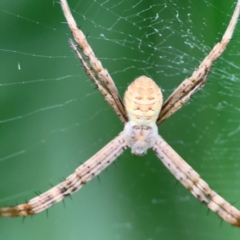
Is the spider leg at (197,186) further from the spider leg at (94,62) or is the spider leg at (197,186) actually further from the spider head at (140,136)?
the spider leg at (94,62)

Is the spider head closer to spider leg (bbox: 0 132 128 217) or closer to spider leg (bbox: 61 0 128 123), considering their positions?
spider leg (bbox: 0 132 128 217)

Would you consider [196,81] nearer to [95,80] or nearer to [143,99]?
[143,99]

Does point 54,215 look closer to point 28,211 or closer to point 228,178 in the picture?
point 28,211

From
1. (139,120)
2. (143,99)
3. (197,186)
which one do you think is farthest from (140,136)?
(197,186)

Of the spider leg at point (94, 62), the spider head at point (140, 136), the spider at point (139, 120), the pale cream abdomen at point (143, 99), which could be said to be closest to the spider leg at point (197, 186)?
the spider at point (139, 120)

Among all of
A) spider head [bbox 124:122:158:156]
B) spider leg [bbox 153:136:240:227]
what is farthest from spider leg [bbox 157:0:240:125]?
spider leg [bbox 153:136:240:227]

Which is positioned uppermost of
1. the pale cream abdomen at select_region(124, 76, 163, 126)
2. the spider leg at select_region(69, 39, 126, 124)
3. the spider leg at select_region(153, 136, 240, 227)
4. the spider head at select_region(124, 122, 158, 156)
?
the spider leg at select_region(69, 39, 126, 124)

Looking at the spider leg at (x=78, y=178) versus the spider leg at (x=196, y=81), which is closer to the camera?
the spider leg at (x=196, y=81)
